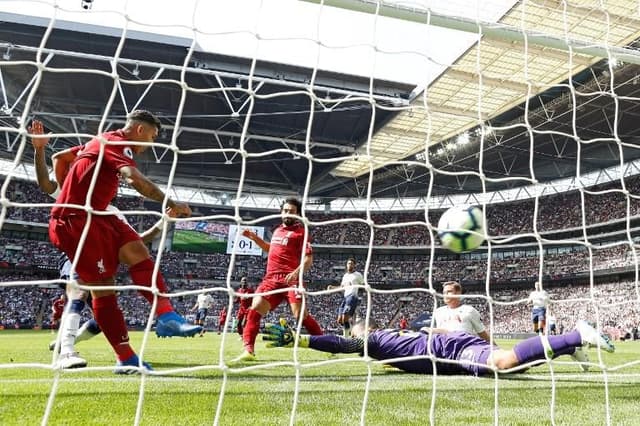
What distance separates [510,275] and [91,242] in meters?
30.6

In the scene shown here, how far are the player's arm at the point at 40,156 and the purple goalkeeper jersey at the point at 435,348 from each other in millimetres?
2640

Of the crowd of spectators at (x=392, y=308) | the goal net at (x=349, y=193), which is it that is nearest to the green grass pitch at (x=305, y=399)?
the goal net at (x=349, y=193)

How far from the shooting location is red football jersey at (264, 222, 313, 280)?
5.35m

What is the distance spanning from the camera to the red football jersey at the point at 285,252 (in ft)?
17.5

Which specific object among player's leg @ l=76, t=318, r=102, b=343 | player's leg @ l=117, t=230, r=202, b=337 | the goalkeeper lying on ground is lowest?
player's leg @ l=76, t=318, r=102, b=343

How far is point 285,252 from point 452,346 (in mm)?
2162

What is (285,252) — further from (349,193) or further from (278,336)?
(349,193)

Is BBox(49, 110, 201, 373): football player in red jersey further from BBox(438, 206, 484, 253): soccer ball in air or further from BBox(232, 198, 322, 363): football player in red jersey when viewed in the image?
BBox(232, 198, 322, 363): football player in red jersey

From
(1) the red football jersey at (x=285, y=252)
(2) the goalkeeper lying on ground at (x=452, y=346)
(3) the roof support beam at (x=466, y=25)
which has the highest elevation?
(3) the roof support beam at (x=466, y=25)

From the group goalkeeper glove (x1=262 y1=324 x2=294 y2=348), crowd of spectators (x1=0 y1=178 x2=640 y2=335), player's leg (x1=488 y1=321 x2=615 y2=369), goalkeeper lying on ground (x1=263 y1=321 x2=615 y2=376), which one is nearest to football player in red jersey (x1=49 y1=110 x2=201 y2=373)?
goalkeeper glove (x1=262 y1=324 x2=294 y2=348)

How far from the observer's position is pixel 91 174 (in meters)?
3.00

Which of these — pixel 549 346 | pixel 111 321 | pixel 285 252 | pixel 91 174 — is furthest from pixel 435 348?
pixel 91 174

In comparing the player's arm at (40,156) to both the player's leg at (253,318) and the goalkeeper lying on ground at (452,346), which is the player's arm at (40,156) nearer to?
the goalkeeper lying on ground at (452,346)

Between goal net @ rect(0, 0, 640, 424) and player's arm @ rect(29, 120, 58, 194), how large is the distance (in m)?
0.13
